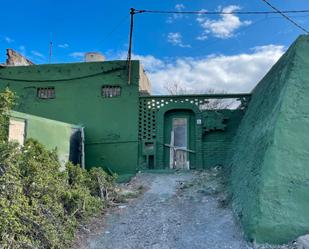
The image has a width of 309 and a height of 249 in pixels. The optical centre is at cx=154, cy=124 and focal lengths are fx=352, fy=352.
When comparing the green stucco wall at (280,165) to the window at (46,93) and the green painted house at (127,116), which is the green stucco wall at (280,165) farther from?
the window at (46,93)

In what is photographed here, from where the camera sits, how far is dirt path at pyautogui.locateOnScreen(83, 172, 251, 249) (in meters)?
6.22

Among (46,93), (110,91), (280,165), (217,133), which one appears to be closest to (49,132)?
(110,91)

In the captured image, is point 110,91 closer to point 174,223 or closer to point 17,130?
point 17,130

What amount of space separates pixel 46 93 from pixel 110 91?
2579 mm

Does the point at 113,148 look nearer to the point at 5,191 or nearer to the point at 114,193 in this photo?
the point at 114,193

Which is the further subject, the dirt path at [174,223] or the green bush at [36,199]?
the dirt path at [174,223]

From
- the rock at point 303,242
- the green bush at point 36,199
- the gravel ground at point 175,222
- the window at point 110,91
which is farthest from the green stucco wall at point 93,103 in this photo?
the rock at point 303,242

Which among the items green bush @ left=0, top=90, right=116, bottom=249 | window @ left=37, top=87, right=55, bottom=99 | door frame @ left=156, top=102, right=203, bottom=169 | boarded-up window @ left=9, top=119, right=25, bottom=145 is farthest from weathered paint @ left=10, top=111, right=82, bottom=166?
door frame @ left=156, top=102, right=203, bottom=169

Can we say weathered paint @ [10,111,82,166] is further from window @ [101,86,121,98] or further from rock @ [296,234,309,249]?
rock @ [296,234,309,249]

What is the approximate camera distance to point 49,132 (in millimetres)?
10297

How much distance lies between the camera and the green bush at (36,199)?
5.15m

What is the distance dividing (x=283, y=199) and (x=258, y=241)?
34.9 inches

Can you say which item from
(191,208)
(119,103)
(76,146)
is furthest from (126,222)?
(119,103)

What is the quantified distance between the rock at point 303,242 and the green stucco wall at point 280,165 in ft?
0.64
